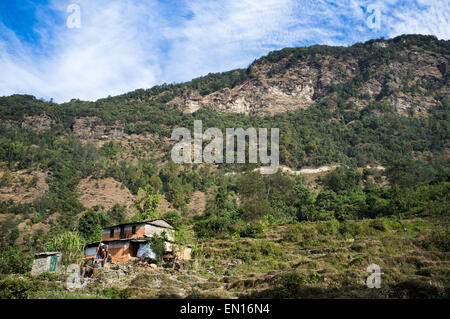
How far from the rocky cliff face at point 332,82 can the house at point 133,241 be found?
11371 cm

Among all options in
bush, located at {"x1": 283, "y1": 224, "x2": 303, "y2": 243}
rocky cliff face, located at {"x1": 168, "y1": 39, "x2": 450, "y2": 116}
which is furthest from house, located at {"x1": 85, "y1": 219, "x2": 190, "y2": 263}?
rocky cliff face, located at {"x1": 168, "y1": 39, "x2": 450, "y2": 116}

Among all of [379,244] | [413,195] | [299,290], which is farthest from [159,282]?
[413,195]

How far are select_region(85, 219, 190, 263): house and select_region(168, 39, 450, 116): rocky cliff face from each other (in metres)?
114

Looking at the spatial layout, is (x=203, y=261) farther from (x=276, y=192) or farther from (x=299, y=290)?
(x=276, y=192)

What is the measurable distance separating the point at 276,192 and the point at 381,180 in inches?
1263

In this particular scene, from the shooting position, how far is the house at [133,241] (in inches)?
1182

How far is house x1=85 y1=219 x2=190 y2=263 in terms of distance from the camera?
30.0 meters

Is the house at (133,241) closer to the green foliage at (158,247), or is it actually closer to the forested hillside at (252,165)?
the green foliage at (158,247)

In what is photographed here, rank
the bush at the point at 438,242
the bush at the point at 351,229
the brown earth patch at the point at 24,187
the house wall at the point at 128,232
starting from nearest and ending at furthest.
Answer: the bush at the point at 438,242
the house wall at the point at 128,232
the bush at the point at 351,229
the brown earth patch at the point at 24,187

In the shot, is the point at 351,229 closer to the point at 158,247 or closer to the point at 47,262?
the point at 158,247

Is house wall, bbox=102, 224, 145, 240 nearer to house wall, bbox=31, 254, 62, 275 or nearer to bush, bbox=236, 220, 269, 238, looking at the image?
house wall, bbox=31, 254, 62, 275

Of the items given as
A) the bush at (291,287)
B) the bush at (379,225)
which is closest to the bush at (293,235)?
the bush at (379,225)

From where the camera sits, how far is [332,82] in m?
152
